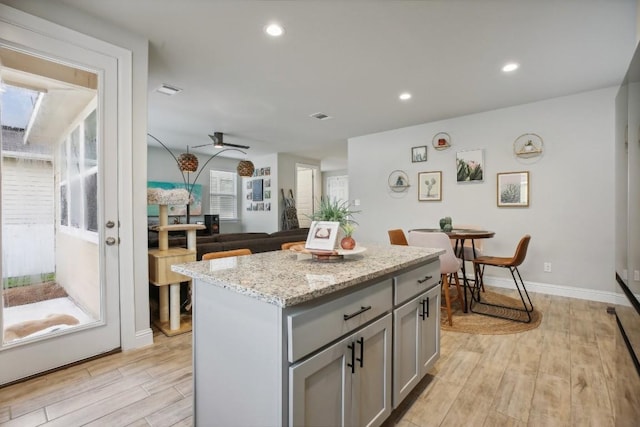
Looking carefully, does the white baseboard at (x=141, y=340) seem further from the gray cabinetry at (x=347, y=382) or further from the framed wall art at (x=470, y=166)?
the framed wall art at (x=470, y=166)

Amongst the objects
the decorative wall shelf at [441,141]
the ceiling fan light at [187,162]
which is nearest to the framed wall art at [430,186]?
the decorative wall shelf at [441,141]

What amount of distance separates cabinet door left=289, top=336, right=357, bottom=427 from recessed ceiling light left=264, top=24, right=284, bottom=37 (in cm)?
230

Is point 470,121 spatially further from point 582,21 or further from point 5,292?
point 5,292

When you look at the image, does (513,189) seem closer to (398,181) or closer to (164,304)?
(398,181)

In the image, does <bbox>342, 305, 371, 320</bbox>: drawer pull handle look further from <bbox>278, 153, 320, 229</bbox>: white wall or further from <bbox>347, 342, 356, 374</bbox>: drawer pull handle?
<bbox>278, 153, 320, 229</bbox>: white wall

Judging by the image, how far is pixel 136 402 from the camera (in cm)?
170

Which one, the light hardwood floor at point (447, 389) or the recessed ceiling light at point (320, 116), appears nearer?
the light hardwood floor at point (447, 389)

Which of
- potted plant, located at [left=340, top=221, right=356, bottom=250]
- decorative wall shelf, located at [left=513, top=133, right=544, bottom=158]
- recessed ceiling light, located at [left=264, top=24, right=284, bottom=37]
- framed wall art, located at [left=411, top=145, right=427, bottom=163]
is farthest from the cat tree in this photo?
decorative wall shelf, located at [left=513, top=133, right=544, bottom=158]

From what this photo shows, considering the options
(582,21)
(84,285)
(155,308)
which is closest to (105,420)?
(84,285)

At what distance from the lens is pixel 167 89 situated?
11.4 feet

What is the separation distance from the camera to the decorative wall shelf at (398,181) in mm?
5121

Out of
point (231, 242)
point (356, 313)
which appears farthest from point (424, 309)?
point (231, 242)

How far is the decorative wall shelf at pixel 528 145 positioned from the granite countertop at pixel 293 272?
309 centimetres

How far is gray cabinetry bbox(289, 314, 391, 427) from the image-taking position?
3.28 ft
